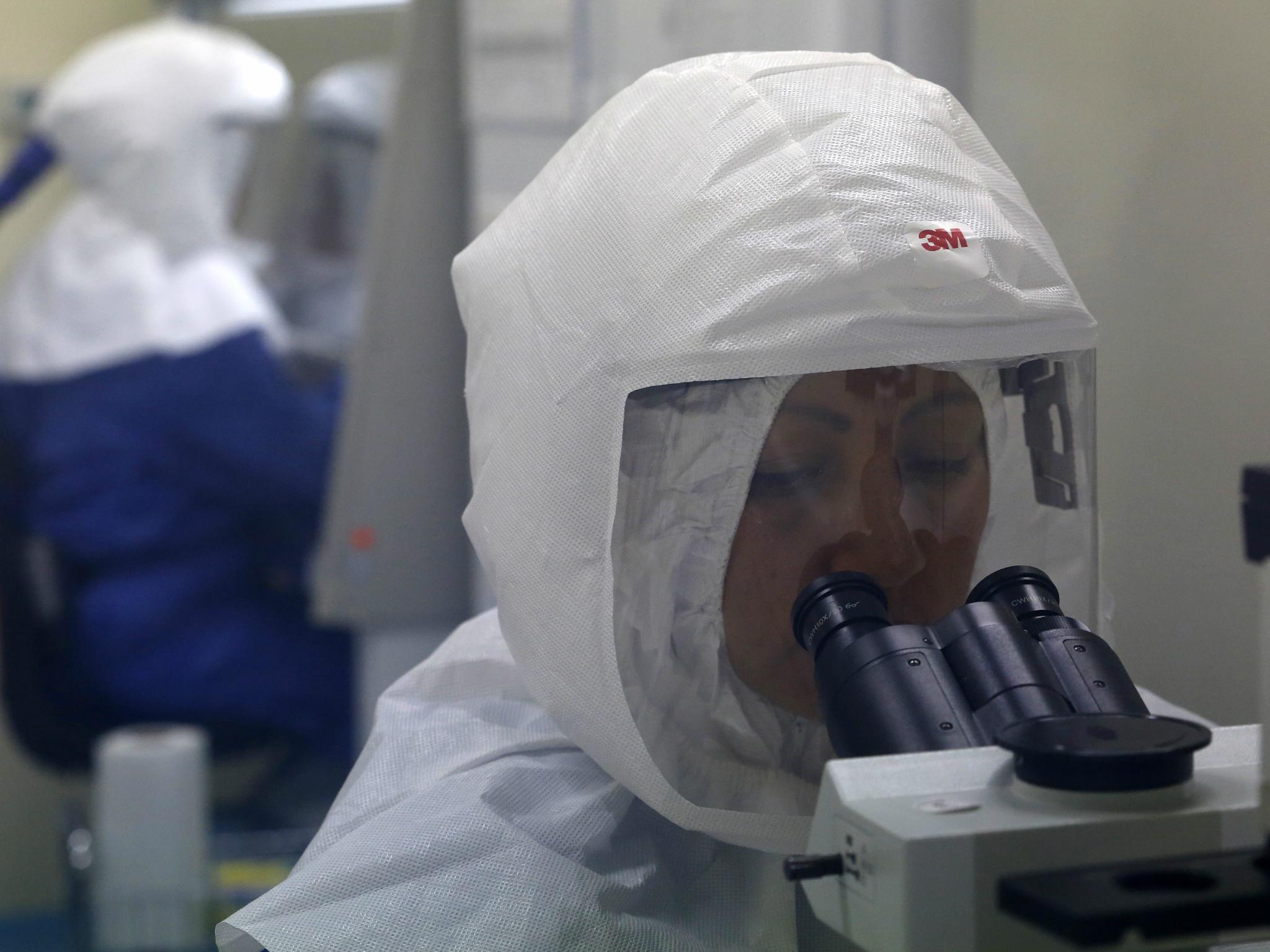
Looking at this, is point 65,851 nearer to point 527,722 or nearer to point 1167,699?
point 527,722

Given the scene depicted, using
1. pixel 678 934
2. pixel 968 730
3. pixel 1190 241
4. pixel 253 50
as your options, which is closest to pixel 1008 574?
pixel 968 730

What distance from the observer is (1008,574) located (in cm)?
83

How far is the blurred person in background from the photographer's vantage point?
2736 mm

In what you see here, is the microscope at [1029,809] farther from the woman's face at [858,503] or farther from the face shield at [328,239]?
the face shield at [328,239]

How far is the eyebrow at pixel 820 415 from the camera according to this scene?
0.85m

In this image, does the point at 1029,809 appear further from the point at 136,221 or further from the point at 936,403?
the point at 136,221

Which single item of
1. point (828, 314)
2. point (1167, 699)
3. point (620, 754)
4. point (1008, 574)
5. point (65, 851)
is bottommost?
point (65, 851)

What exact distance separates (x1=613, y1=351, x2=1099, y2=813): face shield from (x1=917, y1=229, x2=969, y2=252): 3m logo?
0.08m

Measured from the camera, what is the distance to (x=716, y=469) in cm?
87

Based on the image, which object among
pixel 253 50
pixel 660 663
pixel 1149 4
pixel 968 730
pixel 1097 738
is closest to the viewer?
pixel 1097 738

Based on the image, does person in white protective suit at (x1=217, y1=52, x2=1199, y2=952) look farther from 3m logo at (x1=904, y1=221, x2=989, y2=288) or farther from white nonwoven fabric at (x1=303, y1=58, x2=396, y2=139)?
white nonwoven fabric at (x1=303, y1=58, x2=396, y2=139)

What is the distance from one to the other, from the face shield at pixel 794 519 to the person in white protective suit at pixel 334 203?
2453 mm

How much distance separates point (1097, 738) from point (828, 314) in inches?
12.2

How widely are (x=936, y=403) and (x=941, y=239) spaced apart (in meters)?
0.11
